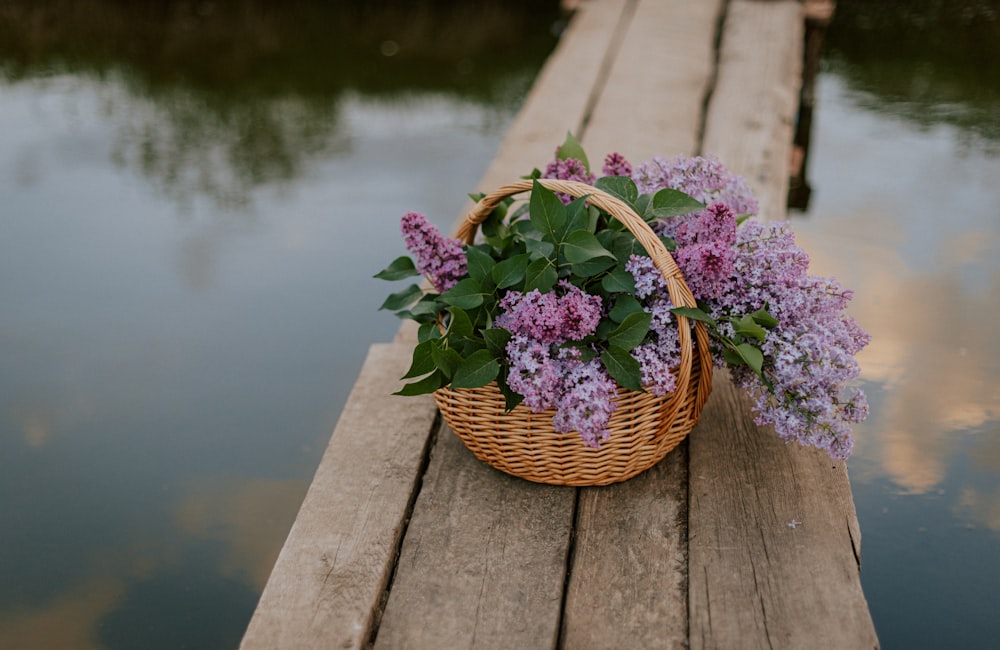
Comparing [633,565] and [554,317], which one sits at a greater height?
[554,317]

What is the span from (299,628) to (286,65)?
405cm

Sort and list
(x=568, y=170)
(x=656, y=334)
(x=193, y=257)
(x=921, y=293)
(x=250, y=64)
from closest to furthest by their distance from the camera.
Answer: (x=656, y=334), (x=568, y=170), (x=921, y=293), (x=193, y=257), (x=250, y=64)

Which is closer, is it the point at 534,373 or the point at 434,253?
the point at 534,373

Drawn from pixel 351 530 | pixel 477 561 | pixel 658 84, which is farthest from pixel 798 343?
pixel 658 84

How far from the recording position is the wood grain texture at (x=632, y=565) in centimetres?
137

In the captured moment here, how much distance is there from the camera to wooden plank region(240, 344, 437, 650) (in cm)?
138

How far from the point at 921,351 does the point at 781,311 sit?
3.97ft

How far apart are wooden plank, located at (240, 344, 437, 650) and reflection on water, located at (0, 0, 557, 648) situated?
15.6 inches

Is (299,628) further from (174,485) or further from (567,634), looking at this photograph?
(174,485)

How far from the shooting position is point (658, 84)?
3.53 metres

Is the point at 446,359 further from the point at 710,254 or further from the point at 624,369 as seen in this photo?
the point at 710,254

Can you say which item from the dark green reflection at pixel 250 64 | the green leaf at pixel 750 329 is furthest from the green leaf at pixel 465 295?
the dark green reflection at pixel 250 64

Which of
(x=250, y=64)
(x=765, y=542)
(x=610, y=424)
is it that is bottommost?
(x=250, y=64)

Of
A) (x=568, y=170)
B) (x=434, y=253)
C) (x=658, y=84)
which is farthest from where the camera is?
(x=658, y=84)
